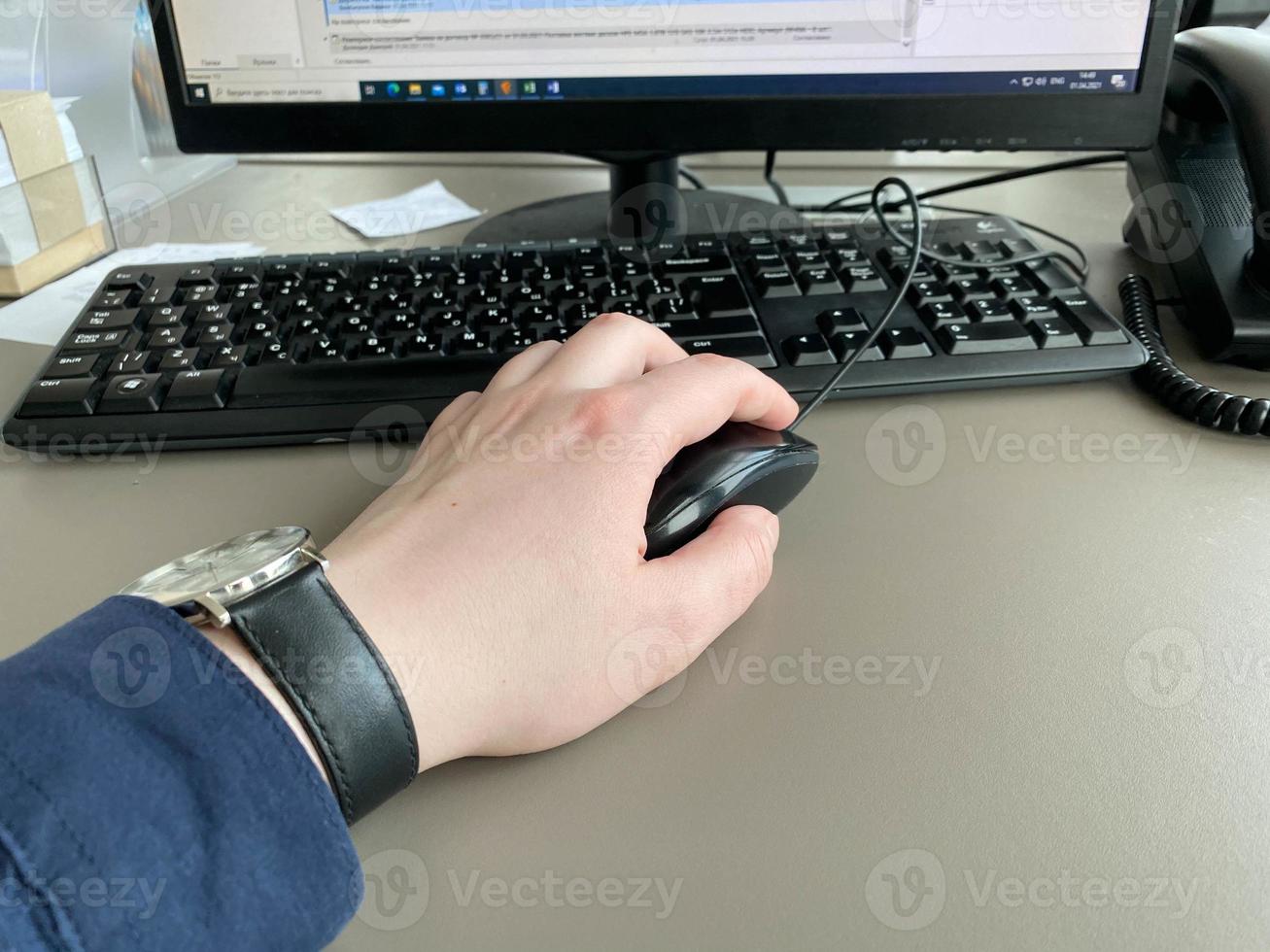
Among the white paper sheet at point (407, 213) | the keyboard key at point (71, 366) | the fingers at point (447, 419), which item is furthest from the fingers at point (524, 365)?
the white paper sheet at point (407, 213)

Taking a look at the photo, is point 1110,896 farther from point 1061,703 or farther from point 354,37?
point 354,37

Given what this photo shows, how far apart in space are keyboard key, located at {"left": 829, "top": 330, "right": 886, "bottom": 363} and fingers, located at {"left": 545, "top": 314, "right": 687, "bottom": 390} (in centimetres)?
10

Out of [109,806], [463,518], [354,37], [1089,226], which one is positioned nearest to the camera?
[109,806]

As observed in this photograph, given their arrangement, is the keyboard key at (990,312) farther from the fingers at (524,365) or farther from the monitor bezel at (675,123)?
the fingers at (524,365)

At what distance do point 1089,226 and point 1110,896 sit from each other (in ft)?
2.04

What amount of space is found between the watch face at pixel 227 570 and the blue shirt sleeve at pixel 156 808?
2 centimetres

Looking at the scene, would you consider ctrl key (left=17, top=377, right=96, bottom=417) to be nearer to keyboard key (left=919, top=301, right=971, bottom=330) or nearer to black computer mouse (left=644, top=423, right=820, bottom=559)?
black computer mouse (left=644, top=423, right=820, bottom=559)

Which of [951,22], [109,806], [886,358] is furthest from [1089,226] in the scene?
[109,806]

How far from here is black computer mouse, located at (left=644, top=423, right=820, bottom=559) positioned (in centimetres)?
39

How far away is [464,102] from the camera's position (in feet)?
2.09

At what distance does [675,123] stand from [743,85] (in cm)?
5

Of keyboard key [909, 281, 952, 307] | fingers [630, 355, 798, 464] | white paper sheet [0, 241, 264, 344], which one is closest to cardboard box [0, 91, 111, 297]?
white paper sheet [0, 241, 264, 344]

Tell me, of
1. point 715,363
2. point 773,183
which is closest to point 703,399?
point 715,363

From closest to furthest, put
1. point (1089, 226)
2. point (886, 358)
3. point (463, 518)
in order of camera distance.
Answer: point (463, 518) < point (886, 358) < point (1089, 226)
